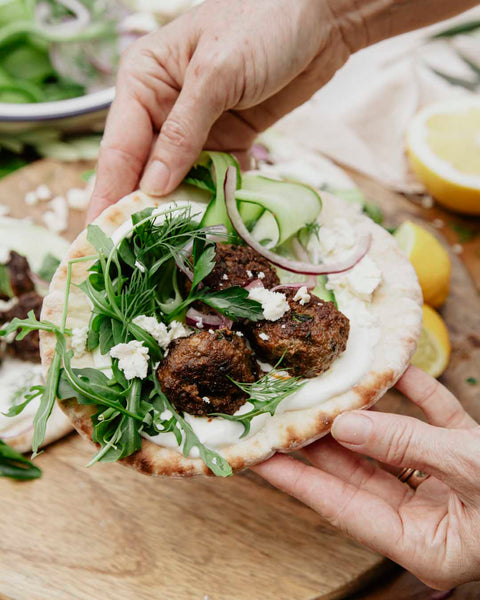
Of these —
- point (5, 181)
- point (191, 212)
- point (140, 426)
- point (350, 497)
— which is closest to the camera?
point (140, 426)

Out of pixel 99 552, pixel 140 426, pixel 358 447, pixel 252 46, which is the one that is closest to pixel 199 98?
pixel 252 46

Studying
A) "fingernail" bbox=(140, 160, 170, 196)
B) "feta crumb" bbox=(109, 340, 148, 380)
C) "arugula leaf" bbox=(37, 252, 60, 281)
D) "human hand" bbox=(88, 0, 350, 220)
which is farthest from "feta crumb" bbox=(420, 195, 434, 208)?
"feta crumb" bbox=(109, 340, 148, 380)

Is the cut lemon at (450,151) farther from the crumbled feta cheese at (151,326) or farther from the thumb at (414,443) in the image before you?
the crumbled feta cheese at (151,326)

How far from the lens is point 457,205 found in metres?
5.05

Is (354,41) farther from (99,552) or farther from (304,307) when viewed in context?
(99,552)

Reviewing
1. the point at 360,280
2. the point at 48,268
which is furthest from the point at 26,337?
the point at 360,280

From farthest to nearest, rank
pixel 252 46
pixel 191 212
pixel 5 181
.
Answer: pixel 5 181 → pixel 252 46 → pixel 191 212

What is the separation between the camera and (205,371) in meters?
2.70

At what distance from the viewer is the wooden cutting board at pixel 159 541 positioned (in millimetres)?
3217

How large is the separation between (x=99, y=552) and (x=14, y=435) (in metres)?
0.84

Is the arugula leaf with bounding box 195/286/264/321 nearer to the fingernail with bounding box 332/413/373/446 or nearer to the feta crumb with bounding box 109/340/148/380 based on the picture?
the feta crumb with bounding box 109/340/148/380

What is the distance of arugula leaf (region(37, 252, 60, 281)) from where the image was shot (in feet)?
14.5

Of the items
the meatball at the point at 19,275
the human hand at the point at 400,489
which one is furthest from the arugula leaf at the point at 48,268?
the human hand at the point at 400,489

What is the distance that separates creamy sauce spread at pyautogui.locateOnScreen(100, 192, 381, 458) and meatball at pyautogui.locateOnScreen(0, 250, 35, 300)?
1.36 m
